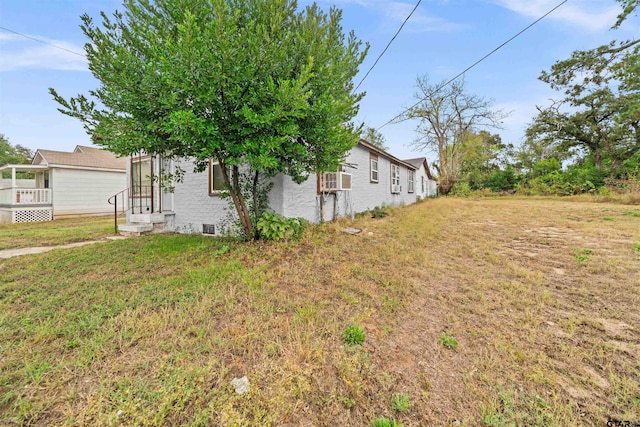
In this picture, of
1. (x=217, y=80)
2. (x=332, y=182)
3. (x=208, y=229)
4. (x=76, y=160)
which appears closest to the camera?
(x=217, y=80)

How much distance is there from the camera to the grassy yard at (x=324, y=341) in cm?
164

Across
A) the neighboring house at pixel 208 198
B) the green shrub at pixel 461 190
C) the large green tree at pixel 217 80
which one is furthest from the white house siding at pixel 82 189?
the green shrub at pixel 461 190

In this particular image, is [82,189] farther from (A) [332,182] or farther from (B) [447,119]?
(B) [447,119]

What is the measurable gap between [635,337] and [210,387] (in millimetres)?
3637

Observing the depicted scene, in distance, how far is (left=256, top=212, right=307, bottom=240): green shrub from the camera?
18.1ft

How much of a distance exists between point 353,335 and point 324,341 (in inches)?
11.0

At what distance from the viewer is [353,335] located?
92.7 inches

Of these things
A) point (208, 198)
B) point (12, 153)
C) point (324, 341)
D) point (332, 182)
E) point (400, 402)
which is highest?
point (12, 153)

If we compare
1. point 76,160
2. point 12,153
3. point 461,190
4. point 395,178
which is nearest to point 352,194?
point 395,178

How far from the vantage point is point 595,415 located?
1.57m

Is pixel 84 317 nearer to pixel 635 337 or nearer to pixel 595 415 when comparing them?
pixel 595 415

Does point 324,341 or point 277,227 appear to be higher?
point 277,227

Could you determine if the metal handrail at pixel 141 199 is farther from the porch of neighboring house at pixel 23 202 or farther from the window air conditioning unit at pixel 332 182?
the porch of neighboring house at pixel 23 202

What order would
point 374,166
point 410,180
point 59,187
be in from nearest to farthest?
point 374,166 → point 59,187 → point 410,180
